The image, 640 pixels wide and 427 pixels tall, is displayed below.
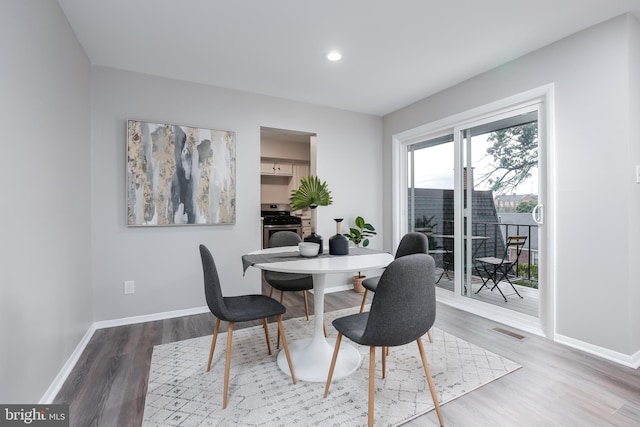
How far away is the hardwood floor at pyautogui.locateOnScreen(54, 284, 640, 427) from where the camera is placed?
161 centimetres

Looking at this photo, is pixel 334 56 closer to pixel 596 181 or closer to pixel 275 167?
pixel 596 181

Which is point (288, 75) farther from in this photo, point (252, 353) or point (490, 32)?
point (252, 353)

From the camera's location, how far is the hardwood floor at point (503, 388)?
1609 millimetres

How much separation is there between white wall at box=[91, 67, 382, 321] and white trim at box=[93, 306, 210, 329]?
4 centimetres

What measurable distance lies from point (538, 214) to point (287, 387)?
257 cm

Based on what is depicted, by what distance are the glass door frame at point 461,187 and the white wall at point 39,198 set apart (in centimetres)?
359

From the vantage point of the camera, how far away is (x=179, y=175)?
3.16 metres

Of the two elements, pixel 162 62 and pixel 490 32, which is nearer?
pixel 490 32

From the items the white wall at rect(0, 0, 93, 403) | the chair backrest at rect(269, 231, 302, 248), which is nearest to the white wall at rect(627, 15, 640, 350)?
the chair backrest at rect(269, 231, 302, 248)

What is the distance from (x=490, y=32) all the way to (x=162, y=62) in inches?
114

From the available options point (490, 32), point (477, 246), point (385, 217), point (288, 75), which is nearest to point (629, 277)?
point (477, 246)

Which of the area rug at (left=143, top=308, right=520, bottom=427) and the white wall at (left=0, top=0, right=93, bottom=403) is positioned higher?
the white wall at (left=0, top=0, right=93, bottom=403)

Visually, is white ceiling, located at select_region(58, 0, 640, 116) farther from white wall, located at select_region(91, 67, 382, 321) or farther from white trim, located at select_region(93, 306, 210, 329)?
white trim, located at select_region(93, 306, 210, 329)

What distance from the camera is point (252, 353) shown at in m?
2.35
